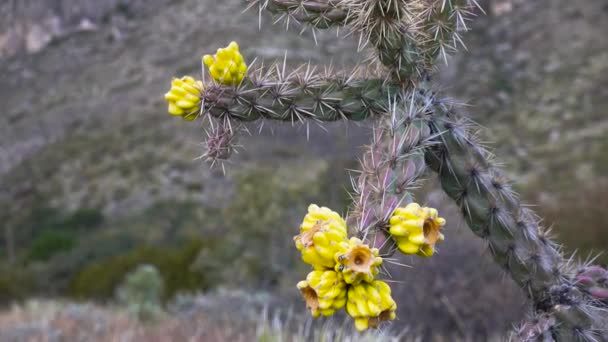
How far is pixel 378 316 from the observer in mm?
1381

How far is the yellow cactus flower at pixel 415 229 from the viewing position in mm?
1423

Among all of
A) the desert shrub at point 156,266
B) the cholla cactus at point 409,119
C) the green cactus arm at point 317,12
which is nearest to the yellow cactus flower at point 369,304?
the cholla cactus at point 409,119

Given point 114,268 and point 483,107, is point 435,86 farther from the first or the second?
point 483,107

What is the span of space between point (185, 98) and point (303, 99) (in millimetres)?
395

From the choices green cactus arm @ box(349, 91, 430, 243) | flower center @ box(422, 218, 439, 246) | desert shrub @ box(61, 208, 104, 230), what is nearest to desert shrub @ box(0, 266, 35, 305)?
desert shrub @ box(61, 208, 104, 230)

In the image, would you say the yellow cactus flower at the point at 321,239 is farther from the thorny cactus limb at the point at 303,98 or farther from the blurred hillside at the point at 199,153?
the blurred hillside at the point at 199,153

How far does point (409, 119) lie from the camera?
1841mm

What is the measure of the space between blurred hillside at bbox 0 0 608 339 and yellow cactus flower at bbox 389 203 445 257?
201 inches

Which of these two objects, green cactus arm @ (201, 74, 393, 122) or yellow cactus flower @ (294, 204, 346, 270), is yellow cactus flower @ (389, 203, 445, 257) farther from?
green cactus arm @ (201, 74, 393, 122)

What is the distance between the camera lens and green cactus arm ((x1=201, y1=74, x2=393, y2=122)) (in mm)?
1966

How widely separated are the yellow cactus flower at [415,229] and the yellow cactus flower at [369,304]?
118 mm

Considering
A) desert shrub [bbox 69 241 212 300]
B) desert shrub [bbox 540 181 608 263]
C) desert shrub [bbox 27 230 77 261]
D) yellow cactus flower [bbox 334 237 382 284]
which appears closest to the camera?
yellow cactus flower [bbox 334 237 382 284]

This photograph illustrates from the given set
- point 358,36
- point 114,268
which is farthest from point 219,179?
point 358,36

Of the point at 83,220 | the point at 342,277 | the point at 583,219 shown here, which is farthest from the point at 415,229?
the point at 83,220
